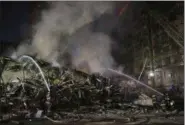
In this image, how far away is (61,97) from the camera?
13570 millimetres

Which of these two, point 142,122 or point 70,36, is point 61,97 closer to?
point 70,36

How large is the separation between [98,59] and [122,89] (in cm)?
319

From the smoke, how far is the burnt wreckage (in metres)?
1.22

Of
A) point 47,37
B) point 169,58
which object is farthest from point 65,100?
point 169,58

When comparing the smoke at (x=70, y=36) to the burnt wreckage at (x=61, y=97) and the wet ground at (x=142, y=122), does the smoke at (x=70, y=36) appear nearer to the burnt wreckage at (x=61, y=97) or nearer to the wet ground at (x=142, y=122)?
the burnt wreckage at (x=61, y=97)

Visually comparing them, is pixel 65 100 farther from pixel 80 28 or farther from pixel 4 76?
pixel 80 28

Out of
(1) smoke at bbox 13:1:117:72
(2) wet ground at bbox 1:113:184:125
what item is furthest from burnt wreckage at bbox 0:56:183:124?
(1) smoke at bbox 13:1:117:72

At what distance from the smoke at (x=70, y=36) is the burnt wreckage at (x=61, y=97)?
122 cm

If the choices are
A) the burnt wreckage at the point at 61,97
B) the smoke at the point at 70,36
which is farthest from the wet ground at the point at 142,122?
the smoke at the point at 70,36

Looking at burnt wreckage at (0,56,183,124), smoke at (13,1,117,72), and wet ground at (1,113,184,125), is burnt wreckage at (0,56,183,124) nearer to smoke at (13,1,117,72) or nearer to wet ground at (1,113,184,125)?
wet ground at (1,113,184,125)

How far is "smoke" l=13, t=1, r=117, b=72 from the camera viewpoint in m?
15.4

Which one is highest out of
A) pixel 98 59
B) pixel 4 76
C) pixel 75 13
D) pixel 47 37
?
pixel 75 13

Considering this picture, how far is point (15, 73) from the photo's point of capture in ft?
47.5

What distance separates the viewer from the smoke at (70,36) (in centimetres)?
1545
